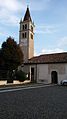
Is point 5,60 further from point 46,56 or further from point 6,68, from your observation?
point 46,56

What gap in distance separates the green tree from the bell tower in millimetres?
10736

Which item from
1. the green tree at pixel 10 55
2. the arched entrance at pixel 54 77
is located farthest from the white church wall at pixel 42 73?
the green tree at pixel 10 55

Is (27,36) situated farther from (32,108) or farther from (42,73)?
(32,108)

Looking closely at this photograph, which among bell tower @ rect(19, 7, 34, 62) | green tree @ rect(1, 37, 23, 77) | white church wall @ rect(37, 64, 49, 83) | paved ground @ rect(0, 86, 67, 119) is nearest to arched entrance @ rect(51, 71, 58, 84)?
white church wall @ rect(37, 64, 49, 83)

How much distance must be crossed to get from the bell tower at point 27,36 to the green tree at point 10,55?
10736mm

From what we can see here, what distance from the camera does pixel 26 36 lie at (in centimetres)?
5678

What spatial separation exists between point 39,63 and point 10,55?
1066 centimetres

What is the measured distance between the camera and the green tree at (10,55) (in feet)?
138

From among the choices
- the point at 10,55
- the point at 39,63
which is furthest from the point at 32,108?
the point at 39,63

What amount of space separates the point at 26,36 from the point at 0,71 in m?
16.1

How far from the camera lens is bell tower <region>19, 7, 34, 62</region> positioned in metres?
55.5

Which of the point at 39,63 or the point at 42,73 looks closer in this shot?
the point at 42,73

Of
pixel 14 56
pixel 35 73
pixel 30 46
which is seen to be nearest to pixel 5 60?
pixel 14 56

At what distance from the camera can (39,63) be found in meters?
50.8
